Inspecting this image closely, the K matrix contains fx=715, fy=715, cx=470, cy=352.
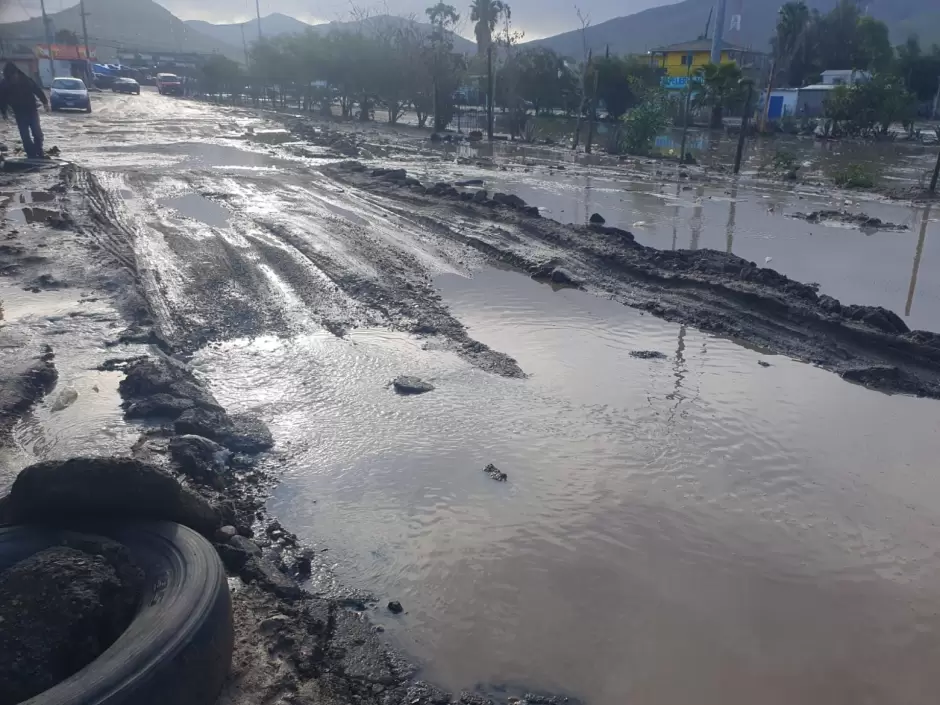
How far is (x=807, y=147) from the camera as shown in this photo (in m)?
37.3

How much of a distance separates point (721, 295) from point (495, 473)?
5.32 m

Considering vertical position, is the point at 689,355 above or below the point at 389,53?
below

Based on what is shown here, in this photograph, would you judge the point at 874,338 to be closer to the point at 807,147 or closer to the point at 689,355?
the point at 689,355

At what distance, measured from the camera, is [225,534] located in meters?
4.36

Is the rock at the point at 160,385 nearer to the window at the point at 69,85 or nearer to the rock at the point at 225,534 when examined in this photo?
the rock at the point at 225,534

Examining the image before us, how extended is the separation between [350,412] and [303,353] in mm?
1329

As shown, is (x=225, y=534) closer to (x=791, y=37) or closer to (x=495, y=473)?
(x=495, y=473)

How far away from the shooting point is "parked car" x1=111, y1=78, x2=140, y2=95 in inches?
2307

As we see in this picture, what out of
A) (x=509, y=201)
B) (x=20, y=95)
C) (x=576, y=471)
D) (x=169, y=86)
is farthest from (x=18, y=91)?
(x=169, y=86)

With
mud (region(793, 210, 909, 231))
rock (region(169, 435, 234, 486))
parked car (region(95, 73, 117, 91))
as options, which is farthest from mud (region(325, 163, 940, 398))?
parked car (region(95, 73, 117, 91))

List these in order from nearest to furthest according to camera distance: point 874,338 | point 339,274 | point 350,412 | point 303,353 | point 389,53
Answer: point 350,412
point 303,353
point 874,338
point 339,274
point 389,53

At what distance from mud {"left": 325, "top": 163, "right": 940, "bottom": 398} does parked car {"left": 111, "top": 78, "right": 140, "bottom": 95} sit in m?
54.8

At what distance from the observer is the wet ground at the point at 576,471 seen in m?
4.06

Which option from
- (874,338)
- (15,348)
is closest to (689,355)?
(874,338)
